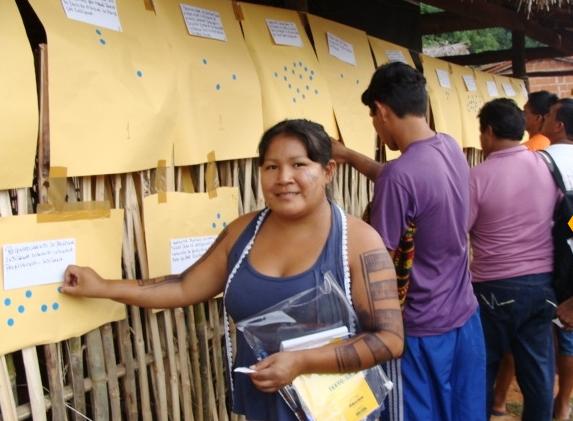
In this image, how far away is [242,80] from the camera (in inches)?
86.7

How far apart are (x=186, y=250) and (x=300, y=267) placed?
0.61m

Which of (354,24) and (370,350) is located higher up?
(354,24)

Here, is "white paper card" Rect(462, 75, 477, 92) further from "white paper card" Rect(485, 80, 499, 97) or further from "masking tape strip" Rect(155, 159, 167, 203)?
"masking tape strip" Rect(155, 159, 167, 203)

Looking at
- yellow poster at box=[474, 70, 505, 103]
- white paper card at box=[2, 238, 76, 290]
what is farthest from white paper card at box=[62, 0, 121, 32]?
yellow poster at box=[474, 70, 505, 103]

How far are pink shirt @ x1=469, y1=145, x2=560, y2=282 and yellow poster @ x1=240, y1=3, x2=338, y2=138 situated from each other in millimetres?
Answer: 726

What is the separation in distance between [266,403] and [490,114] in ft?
6.03

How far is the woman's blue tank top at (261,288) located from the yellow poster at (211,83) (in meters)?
0.53

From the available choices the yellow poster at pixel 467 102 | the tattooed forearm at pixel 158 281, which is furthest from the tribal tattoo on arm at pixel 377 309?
the yellow poster at pixel 467 102

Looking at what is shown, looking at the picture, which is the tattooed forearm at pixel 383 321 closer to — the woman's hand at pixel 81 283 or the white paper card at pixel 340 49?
the woman's hand at pixel 81 283

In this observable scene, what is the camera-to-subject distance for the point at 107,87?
5.49ft

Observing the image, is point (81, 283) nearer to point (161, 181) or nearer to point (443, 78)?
point (161, 181)

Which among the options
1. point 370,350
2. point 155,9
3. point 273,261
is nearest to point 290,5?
point 155,9

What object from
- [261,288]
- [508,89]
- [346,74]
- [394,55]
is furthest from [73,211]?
[508,89]

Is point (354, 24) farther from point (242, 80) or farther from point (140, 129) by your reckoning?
point (140, 129)
